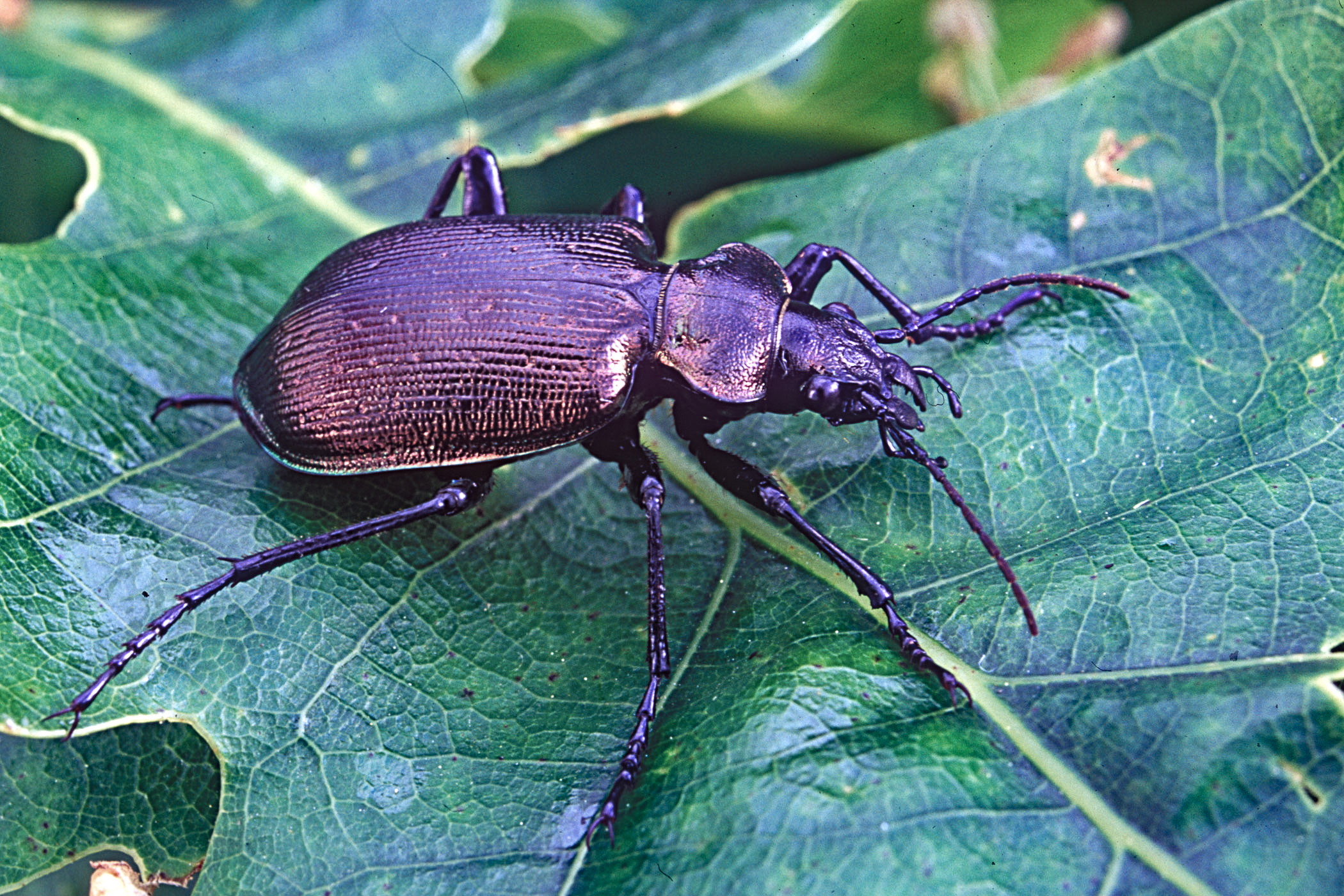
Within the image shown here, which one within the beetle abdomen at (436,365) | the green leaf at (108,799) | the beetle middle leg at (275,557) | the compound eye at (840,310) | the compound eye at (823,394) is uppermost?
the compound eye at (840,310)

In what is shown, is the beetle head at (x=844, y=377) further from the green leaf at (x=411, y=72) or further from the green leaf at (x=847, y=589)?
the green leaf at (x=411, y=72)

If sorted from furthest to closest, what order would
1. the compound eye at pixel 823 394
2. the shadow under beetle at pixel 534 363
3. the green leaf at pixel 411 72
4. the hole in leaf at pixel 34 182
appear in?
the hole in leaf at pixel 34 182 < the green leaf at pixel 411 72 < the shadow under beetle at pixel 534 363 < the compound eye at pixel 823 394

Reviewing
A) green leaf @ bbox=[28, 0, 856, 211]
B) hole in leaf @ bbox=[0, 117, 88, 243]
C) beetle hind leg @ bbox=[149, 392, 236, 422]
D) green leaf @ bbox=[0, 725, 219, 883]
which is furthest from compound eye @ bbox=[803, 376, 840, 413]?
hole in leaf @ bbox=[0, 117, 88, 243]

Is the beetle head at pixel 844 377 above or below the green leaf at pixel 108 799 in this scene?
above

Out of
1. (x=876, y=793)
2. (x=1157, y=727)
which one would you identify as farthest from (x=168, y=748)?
(x=1157, y=727)

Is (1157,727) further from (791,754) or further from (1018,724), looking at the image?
(791,754)

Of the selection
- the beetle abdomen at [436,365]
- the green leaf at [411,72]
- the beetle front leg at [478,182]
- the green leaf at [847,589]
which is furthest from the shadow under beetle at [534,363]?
the green leaf at [411,72]

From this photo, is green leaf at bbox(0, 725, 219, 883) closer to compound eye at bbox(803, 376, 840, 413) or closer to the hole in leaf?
compound eye at bbox(803, 376, 840, 413)
